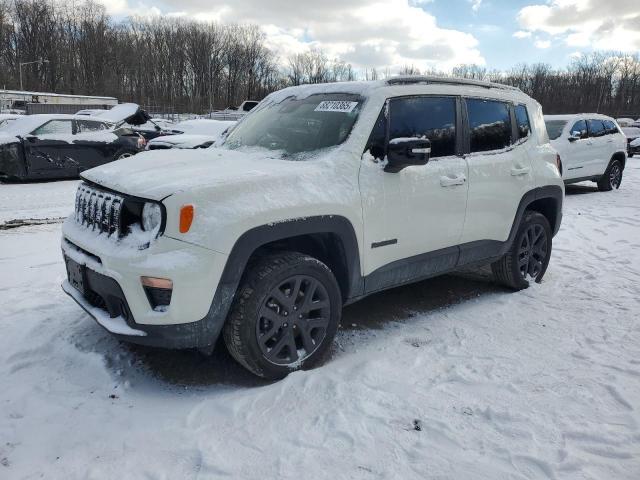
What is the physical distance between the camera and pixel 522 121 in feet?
15.2

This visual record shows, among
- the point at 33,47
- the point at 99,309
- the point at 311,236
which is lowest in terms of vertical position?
the point at 99,309

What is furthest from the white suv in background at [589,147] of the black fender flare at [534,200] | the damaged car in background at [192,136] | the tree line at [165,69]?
the tree line at [165,69]

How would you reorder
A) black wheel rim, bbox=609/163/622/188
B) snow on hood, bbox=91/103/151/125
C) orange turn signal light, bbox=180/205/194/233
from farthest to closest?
1. snow on hood, bbox=91/103/151/125
2. black wheel rim, bbox=609/163/622/188
3. orange turn signal light, bbox=180/205/194/233

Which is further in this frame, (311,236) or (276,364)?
(311,236)

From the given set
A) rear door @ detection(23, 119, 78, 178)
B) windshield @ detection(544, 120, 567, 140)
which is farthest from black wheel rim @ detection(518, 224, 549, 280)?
rear door @ detection(23, 119, 78, 178)

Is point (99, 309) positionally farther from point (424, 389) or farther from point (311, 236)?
point (424, 389)

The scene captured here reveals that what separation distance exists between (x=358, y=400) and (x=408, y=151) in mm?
1568

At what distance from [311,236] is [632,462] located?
6.79ft

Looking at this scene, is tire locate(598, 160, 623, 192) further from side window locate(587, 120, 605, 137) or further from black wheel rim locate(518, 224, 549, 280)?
black wheel rim locate(518, 224, 549, 280)

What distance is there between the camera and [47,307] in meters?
4.05

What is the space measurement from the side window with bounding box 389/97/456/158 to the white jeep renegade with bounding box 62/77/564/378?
0.5 inches

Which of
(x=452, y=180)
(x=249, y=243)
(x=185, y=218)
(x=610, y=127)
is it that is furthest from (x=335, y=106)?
(x=610, y=127)

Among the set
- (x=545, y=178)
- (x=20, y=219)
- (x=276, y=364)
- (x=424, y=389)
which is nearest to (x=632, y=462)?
(x=424, y=389)

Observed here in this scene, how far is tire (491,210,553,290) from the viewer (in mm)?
4719
